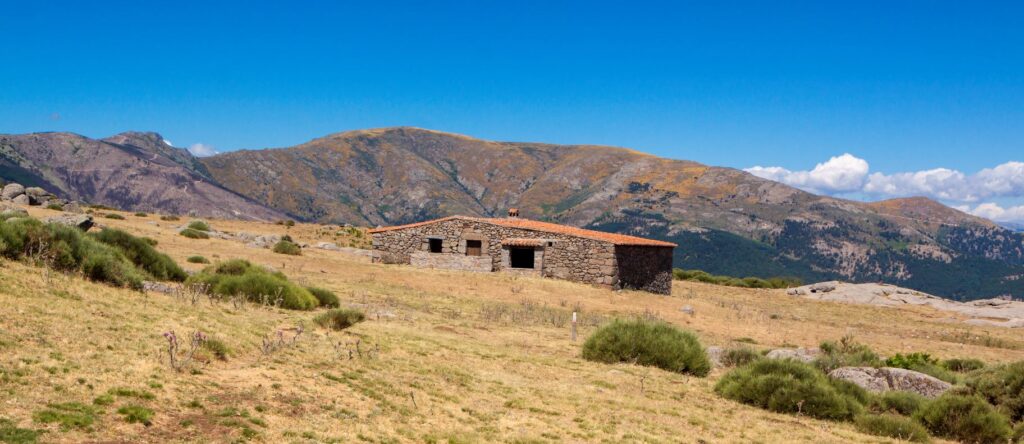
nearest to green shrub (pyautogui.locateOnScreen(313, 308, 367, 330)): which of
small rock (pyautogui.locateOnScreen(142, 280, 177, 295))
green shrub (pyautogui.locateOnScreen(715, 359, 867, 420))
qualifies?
small rock (pyautogui.locateOnScreen(142, 280, 177, 295))

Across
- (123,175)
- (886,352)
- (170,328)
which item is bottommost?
(886,352)

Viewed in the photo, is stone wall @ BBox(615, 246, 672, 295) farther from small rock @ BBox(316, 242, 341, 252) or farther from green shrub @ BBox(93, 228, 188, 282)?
green shrub @ BBox(93, 228, 188, 282)

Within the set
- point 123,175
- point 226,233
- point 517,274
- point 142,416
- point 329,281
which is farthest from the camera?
point 123,175

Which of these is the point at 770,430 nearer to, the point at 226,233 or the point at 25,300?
the point at 25,300

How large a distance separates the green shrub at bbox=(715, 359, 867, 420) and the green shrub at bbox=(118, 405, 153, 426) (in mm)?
10970

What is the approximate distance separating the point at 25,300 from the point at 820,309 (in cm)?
4063

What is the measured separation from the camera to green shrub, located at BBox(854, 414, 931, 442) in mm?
11773

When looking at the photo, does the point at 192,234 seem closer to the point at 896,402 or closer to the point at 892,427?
the point at 896,402

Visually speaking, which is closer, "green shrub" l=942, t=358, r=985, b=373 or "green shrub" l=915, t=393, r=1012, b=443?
"green shrub" l=915, t=393, r=1012, b=443

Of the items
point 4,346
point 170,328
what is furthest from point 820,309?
point 4,346

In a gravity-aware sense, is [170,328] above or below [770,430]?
above

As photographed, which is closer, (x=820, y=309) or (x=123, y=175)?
(x=820, y=309)

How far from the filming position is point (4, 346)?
8586 millimetres

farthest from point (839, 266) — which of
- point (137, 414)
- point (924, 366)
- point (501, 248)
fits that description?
point (137, 414)
